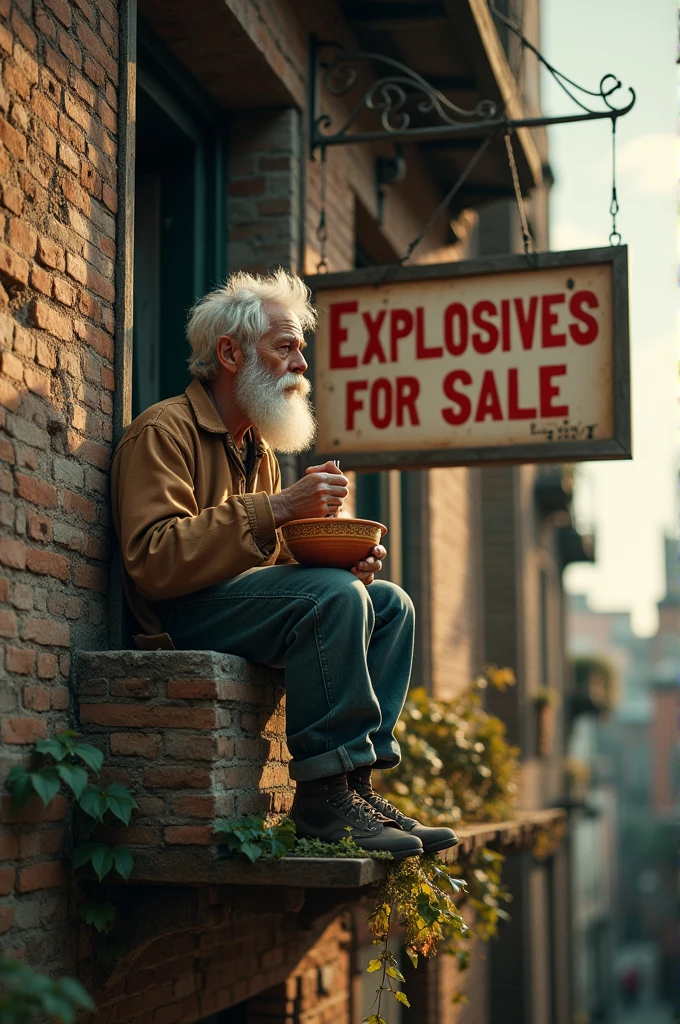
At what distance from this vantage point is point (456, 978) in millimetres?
9398

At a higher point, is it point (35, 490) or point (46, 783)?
point (35, 490)

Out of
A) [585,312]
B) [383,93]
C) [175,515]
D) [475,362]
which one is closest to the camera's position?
[175,515]

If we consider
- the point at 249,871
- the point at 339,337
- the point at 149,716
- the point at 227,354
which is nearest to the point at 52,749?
the point at 149,716

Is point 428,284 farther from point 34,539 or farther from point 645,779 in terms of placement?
point 645,779

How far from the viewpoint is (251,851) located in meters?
3.54

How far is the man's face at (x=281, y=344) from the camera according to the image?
4.30 metres

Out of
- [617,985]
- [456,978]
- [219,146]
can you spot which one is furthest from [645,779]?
[219,146]

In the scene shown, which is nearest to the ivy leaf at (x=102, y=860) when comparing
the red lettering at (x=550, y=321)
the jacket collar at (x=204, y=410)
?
the jacket collar at (x=204, y=410)

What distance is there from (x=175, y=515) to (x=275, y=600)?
1.27 feet

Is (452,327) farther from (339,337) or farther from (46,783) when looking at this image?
(46,783)

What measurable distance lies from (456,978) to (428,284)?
5.90 metres

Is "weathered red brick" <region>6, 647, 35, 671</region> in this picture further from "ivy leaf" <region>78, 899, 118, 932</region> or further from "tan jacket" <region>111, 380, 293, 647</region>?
"ivy leaf" <region>78, 899, 118, 932</region>

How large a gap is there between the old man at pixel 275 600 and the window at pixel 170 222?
4.94ft

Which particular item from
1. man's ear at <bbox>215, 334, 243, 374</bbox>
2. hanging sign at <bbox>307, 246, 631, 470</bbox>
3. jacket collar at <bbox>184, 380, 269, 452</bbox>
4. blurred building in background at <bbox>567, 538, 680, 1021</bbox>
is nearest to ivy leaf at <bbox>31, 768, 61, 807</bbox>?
jacket collar at <bbox>184, 380, 269, 452</bbox>
